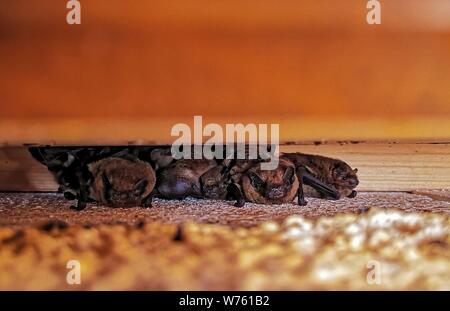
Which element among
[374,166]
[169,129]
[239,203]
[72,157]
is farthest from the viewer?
[374,166]

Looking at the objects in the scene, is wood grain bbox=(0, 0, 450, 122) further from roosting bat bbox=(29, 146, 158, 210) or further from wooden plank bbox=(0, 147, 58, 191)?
wooden plank bbox=(0, 147, 58, 191)

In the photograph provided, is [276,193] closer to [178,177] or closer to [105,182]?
[178,177]

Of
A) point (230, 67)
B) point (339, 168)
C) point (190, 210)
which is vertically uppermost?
point (230, 67)

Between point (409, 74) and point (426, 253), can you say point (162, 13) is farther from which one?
point (426, 253)

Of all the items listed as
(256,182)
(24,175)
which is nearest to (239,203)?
(256,182)

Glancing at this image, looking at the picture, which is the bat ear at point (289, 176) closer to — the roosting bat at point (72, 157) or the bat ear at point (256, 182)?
the bat ear at point (256, 182)

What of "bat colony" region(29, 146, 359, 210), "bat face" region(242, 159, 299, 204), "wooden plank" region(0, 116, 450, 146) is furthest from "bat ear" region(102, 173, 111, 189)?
"bat face" region(242, 159, 299, 204)

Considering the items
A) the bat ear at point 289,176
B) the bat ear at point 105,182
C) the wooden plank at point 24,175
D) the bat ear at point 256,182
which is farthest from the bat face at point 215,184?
the wooden plank at point 24,175

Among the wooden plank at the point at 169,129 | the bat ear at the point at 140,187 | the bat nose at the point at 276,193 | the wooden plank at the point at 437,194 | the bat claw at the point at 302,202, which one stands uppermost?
the wooden plank at the point at 169,129
